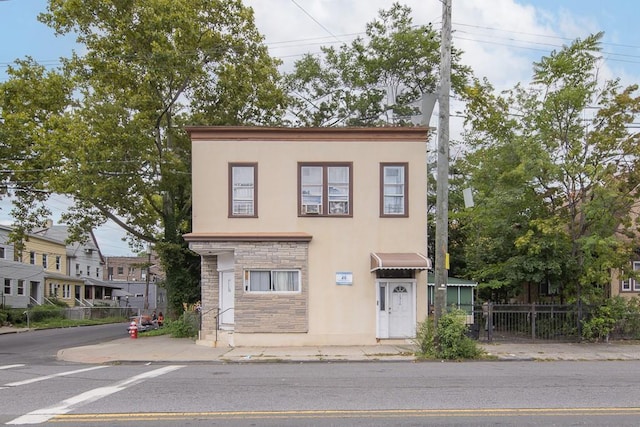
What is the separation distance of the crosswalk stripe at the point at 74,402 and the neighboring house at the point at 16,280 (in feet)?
108

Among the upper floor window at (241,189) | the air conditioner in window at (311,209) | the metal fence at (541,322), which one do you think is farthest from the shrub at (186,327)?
the metal fence at (541,322)

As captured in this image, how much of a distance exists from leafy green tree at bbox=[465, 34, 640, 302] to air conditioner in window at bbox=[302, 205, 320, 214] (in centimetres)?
606

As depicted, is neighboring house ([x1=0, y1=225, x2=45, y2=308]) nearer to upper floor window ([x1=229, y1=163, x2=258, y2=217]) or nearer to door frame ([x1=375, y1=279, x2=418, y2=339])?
upper floor window ([x1=229, y1=163, x2=258, y2=217])

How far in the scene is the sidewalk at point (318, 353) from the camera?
52.2ft

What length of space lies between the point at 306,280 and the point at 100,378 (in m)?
8.36

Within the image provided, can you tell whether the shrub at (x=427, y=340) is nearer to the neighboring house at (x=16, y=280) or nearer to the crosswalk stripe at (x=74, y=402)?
the crosswalk stripe at (x=74, y=402)

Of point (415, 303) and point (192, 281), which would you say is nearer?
point (415, 303)

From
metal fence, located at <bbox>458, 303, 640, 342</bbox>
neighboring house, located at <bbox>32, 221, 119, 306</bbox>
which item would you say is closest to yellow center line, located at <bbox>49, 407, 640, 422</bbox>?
metal fence, located at <bbox>458, 303, 640, 342</bbox>

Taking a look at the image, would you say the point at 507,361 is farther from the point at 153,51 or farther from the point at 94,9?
the point at 94,9

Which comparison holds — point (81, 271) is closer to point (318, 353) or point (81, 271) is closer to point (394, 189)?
point (394, 189)

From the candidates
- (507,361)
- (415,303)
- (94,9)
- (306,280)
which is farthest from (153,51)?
(507,361)

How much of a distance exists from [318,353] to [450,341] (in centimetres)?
381

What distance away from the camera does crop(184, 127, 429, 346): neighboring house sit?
1917cm

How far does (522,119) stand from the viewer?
20.7 meters
